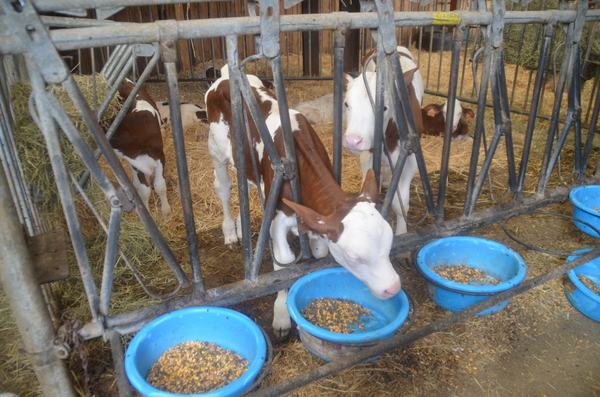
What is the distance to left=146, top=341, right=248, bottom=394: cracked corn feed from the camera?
2168mm

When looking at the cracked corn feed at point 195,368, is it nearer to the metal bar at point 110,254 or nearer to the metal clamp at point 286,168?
the metal bar at point 110,254

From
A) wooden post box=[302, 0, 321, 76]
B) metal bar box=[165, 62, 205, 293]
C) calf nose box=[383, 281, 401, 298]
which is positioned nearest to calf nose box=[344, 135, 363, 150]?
calf nose box=[383, 281, 401, 298]

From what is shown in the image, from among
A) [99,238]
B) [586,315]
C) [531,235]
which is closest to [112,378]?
[99,238]

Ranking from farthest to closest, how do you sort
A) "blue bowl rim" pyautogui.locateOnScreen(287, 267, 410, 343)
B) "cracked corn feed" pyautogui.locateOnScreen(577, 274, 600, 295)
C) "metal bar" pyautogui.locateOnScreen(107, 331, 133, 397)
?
"cracked corn feed" pyautogui.locateOnScreen(577, 274, 600, 295) → "blue bowl rim" pyautogui.locateOnScreen(287, 267, 410, 343) → "metal bar" pyautogui.locateOnScreen(107, 331, 133, 397)

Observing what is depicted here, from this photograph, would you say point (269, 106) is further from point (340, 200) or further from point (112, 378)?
point (112, 378)

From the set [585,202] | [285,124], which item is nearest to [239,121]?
[285,124]

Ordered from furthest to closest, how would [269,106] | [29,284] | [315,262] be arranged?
[269,106]
[315,262]
[29,284]

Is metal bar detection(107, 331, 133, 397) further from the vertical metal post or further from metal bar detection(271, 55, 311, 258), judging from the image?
metal bar detection(271, 55, 311, 258)

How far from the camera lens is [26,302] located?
1931 millimetres

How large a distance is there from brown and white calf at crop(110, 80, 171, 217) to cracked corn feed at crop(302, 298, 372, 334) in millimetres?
2217

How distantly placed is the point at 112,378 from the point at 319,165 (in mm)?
1723

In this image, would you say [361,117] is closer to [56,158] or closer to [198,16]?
[56,158]

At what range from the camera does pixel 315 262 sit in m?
2.78

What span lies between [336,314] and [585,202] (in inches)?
105
